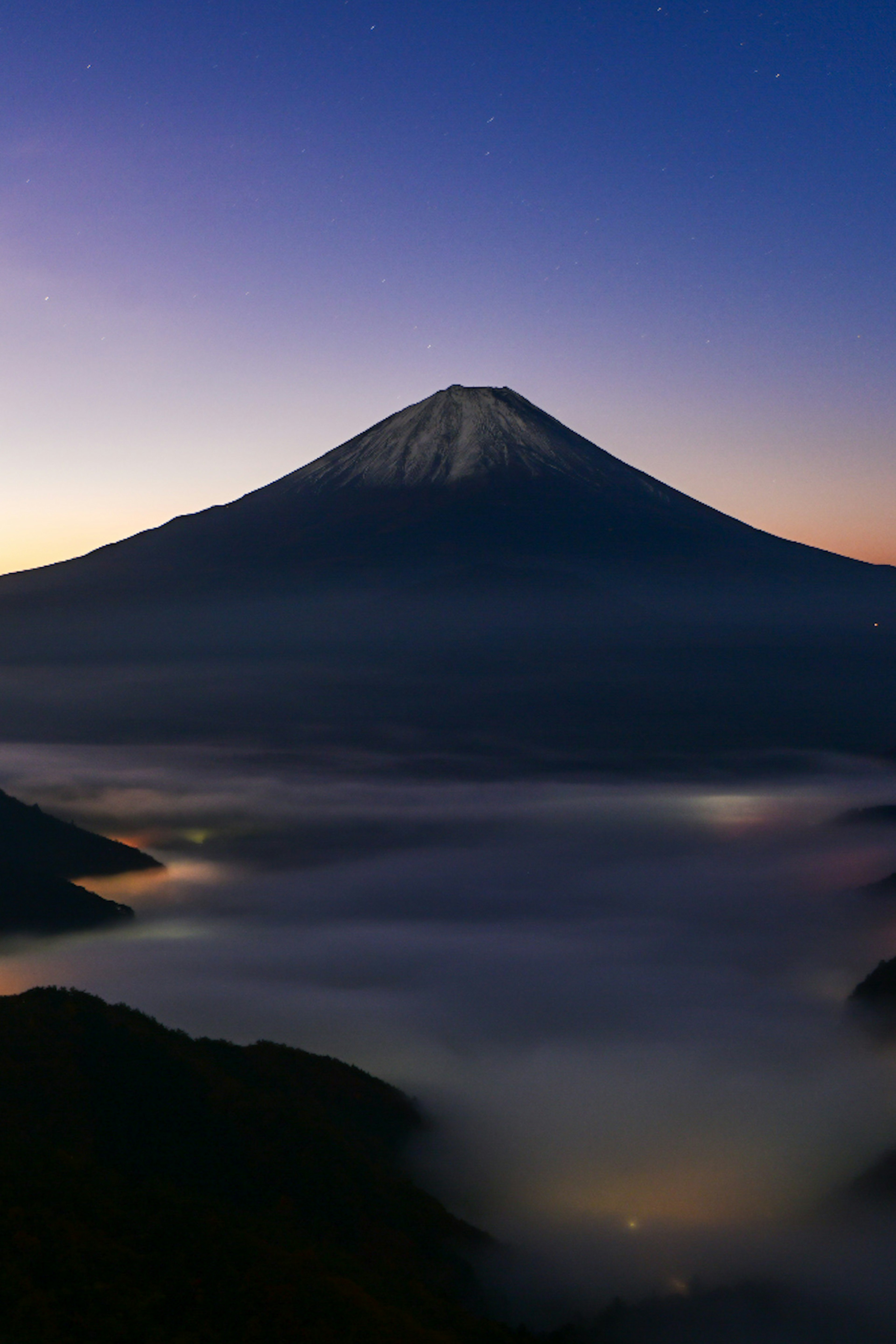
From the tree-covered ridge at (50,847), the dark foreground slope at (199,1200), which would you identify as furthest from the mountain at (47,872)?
the dark foreground slope at (199,1200)

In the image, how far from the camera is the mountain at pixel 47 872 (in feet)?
136

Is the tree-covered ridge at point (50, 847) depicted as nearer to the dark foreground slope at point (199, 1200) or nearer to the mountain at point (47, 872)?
the mountain at point (47, 872)

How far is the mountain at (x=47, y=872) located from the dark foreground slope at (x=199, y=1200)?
2145cm

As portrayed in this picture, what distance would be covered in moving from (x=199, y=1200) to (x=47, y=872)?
3316 cm

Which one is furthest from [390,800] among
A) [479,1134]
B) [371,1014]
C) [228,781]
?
[479,1134]

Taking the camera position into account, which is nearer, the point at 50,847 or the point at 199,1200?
the point at 199,1200

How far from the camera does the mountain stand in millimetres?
41500

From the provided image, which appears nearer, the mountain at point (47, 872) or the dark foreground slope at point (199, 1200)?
the dark foreground slope at point (199, 1200)

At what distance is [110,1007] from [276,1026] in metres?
21.0

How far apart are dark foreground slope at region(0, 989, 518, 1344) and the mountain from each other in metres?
21.4

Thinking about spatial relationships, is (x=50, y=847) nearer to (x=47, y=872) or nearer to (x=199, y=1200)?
(x=47, y=872)

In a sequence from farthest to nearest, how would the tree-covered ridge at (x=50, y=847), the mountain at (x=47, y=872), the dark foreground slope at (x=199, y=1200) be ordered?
1. the tree-covered ridge at (x=50, y=847)
2. the mountain at (x=47, y=872)
3. the dark foreground slope at (x=199, y=1200)

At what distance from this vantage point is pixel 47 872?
4525 cm

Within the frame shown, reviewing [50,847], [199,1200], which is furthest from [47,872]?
[199,1200]
